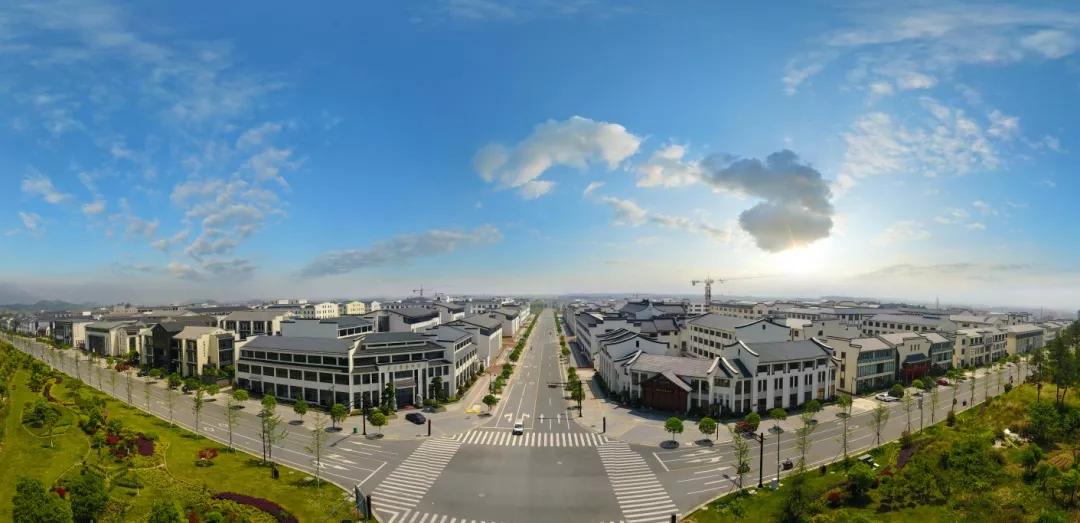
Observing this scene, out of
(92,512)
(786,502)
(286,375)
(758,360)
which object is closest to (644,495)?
(786,502)

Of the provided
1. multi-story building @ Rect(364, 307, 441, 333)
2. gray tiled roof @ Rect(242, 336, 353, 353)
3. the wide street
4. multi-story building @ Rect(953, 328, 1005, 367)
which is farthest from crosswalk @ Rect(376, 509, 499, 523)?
multi-story building @ Rect(953, 328, 1005, 367)

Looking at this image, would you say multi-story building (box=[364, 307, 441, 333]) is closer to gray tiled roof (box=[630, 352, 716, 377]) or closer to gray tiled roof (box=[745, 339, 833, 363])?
gray tiled roof (box=[630, 352, 716, 377])

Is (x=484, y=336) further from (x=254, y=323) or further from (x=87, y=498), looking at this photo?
(x=87, y=498)

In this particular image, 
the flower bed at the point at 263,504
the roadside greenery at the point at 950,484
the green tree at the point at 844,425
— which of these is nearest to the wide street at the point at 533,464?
the green tree at the point at 844,425

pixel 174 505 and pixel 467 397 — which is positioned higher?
pixel 174 505

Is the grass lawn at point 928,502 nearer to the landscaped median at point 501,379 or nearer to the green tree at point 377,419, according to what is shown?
the green tree at point 377,419

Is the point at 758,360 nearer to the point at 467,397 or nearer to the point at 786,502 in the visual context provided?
the point at 786,502
